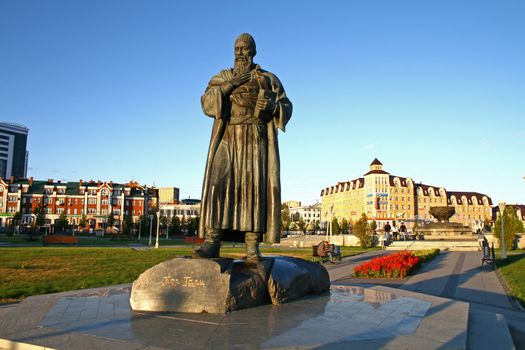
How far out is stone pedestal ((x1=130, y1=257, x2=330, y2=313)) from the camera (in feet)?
16.1

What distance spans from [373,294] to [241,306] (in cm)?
267

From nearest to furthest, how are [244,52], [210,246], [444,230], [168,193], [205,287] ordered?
[205,287] < [210,246] < [244,52] < [444,230] < [168,193]

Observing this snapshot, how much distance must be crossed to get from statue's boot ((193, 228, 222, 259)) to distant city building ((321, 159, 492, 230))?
333 ft

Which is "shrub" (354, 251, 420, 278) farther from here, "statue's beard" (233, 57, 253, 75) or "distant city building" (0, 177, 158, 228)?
"distant city building" (0, 177, 158, 228)


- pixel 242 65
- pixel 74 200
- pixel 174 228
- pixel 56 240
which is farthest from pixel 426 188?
pixel 242 65

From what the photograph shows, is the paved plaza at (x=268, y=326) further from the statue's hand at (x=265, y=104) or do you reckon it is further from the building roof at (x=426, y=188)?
the building roof at (x=426, y=188)

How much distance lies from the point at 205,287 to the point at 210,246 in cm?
98

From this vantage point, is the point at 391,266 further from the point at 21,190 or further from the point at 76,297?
the point at 21,190

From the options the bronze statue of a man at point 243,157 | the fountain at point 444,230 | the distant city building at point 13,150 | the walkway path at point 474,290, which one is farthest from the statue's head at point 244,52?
the distant city building at point 13,150

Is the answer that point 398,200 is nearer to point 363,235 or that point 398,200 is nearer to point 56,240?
point 363,235

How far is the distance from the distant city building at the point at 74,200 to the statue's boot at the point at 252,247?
84.7 metres

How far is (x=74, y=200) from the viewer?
89062 mm

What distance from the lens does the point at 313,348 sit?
3.56 meters

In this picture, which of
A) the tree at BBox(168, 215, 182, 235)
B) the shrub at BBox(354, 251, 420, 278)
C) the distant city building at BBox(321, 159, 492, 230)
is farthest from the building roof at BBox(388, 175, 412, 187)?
the shrub at BBox(354, 251, 420, 278)
